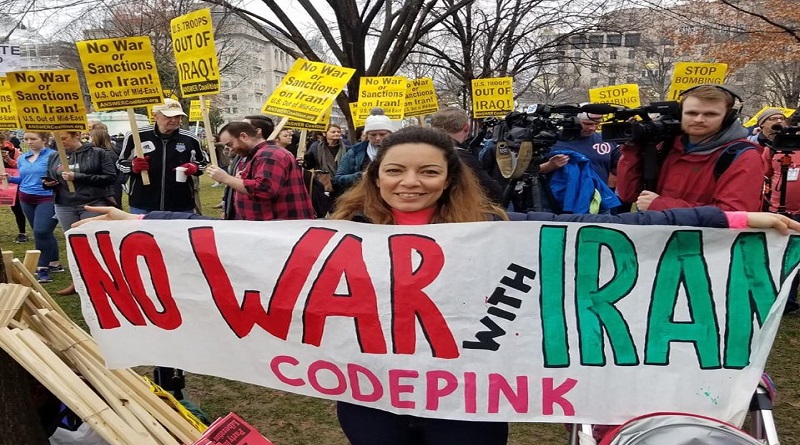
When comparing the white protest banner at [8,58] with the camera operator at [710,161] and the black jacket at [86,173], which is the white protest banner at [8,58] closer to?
the black jacket at [86,173]

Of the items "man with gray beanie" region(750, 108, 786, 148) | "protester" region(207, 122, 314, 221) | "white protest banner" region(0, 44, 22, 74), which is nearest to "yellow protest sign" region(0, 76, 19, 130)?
"white protest banner" region(0, 44, 22, 74)

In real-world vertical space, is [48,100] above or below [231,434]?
above

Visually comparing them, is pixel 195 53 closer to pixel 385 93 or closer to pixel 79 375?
pixel 79 375

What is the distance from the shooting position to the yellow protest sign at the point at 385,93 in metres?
8.16

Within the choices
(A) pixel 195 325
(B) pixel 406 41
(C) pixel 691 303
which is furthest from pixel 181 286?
(B) pixel 406 41

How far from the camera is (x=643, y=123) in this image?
320cm

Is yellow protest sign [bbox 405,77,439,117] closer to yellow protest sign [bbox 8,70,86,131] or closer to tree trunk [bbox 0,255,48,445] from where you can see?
yellow protest sign [bbox 8,70,86,131]

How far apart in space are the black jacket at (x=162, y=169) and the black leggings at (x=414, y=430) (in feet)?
11.7

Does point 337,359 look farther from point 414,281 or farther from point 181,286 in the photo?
point 181,286

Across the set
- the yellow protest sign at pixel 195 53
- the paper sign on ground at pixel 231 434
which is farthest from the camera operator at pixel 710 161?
the yellow protest sign at pixel 195 53

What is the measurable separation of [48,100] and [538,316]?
454 centimetres

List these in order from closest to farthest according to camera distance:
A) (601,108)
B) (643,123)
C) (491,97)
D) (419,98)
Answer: (643,123)
(601,108)
(419,98)
(491,97)

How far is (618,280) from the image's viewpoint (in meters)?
2.19

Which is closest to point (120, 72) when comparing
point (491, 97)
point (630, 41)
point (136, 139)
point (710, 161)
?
point (136, 139)
